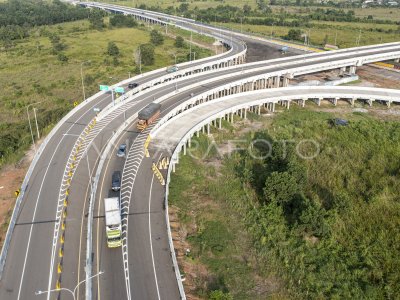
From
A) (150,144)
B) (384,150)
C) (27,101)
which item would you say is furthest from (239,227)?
(27,101)

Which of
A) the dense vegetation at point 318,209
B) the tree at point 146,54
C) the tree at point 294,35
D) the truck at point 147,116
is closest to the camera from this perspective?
the dense vegetation at point 318,209

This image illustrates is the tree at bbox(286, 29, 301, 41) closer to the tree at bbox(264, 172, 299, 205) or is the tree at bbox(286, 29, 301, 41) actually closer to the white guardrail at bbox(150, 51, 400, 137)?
the white guardrail at bbox(150, 51, 400, 137)

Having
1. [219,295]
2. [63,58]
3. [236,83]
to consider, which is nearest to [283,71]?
[236,83]

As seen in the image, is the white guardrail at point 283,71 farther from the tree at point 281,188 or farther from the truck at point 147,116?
the tree at point 281,188

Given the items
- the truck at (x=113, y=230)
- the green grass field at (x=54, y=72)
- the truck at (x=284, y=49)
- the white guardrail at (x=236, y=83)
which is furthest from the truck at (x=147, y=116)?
the truck at (x=284, y=49)

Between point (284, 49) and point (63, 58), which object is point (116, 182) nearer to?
point (63, 58)
